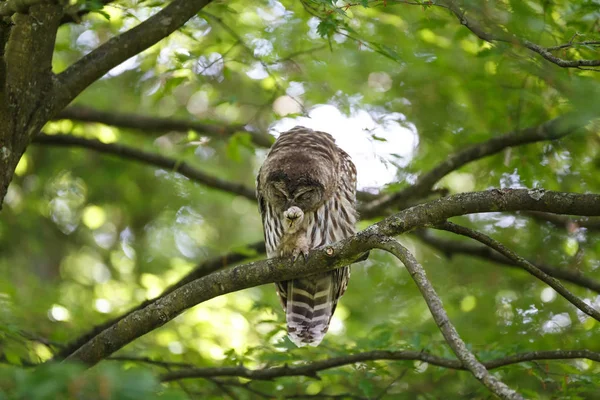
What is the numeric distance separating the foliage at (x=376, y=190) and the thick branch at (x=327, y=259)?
A: 25 centimetres

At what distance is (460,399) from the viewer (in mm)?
5660

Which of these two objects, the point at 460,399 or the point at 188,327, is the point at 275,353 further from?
the point at 188,327

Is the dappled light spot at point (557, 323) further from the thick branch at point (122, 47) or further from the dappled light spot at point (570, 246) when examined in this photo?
the thick branch at point (122, 47)

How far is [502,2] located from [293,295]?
2776mm

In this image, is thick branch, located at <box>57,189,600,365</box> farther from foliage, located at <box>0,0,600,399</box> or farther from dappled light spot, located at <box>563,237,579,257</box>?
dappled light spot, located at <box>563,237,579,257</box>

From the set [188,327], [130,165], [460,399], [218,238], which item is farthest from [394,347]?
[218,238]

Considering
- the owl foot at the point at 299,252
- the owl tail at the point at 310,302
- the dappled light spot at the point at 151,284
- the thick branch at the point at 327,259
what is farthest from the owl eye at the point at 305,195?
the dappled light spot at the point at 151,284

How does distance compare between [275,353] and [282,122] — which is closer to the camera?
[275,353]

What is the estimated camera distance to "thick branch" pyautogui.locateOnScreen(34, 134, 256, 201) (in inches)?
267

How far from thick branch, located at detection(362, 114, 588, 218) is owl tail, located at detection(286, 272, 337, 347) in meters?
0.98

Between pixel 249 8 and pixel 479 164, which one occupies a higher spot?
pixel 249 8

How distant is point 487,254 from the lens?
684cm

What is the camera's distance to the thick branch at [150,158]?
6.77 metres

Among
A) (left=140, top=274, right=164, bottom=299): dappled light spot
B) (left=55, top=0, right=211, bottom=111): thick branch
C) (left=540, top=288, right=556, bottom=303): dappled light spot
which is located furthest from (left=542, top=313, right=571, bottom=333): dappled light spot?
(left=140, top=274, right=164, bottom=299): dappled light spot
